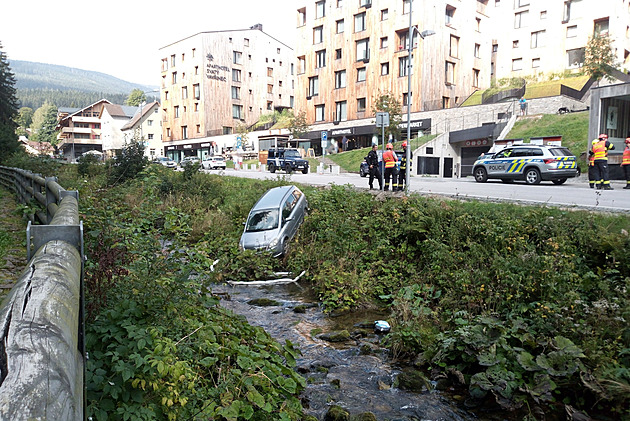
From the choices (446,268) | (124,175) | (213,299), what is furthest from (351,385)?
(124,175)

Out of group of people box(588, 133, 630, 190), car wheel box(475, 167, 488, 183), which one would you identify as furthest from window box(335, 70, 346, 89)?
group of people box(588, 133, 630, 190)

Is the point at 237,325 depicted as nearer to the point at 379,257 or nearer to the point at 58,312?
the point at 58,312

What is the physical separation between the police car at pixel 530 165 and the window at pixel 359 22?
1261 inches

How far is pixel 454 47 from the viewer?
49219 mm

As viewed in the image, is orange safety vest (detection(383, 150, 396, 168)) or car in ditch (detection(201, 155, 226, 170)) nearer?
orange safety vest (detection(383, 150, 396, 168))

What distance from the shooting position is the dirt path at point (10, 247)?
18.6 ft

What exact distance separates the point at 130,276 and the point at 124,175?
56.4ft

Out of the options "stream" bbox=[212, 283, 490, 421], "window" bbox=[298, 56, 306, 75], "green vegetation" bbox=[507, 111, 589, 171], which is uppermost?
"window" bbox=[298, 56, 306, 75]

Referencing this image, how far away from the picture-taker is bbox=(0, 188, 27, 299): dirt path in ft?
18.6

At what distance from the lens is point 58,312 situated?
134 centimetres

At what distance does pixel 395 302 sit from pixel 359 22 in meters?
48.1

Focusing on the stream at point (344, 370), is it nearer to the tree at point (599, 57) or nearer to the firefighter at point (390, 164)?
the firefighter at point (390, 164)

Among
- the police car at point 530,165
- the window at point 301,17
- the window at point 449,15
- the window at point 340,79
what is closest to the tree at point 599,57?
the window at point 449,15

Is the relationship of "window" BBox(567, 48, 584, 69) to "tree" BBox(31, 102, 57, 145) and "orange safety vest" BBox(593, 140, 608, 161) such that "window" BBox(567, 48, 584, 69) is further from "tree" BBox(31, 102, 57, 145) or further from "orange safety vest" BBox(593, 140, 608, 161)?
"tree" BBox(31, 102, 57, 145)
